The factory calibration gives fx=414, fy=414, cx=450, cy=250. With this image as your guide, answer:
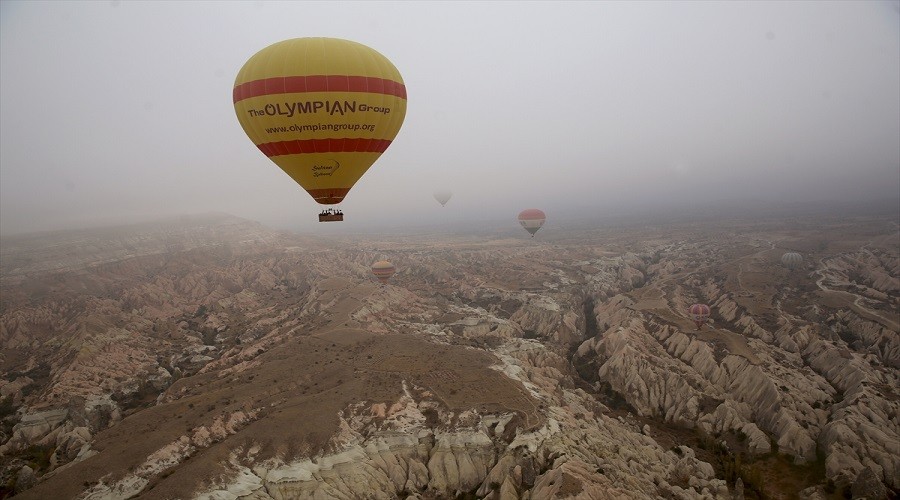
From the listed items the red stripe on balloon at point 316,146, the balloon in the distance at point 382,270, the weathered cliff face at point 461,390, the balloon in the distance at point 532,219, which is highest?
the red stripe on balloon at point 316,146

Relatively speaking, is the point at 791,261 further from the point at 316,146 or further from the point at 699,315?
the point at 316,146

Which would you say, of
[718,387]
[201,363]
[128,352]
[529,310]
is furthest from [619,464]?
[128,352]

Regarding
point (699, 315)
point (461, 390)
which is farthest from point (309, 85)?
point (699, 315)

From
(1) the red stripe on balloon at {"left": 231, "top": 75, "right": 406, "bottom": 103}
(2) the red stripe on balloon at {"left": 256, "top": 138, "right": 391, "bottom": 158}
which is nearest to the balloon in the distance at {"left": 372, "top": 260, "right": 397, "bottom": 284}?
(2) the red stripe on balloon at {"left": 256, "top": 138, "right": 391, "bottom": 158}

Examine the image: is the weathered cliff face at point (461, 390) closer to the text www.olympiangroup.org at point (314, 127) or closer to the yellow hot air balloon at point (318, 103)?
the yellow hot air balloon at point (318, 103)

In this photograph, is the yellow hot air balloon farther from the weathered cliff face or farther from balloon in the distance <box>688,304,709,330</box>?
balloon in the distance <box>688,304,709,330</box>

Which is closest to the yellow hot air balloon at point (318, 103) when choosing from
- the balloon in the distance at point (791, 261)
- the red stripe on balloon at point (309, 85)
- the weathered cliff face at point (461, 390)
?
the red stripe on balloon at point (309, 85)

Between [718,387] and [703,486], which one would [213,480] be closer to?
[703,486]
